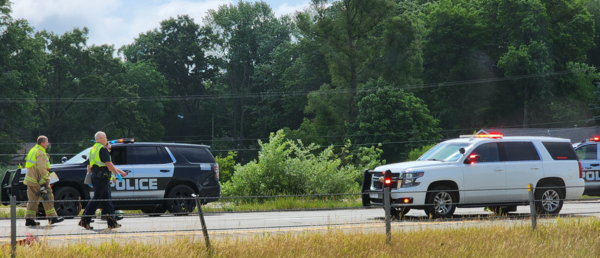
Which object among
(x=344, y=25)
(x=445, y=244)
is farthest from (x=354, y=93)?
(x=445, y=244)

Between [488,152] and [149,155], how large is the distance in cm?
789

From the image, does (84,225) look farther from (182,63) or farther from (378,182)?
(182,63)

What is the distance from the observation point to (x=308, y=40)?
2867 inches

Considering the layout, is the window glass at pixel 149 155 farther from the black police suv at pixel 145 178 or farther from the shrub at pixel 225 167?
the shrub at pixel 225 167

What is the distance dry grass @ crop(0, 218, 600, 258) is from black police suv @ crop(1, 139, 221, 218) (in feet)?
21.5

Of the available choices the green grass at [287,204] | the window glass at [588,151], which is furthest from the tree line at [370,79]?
the green grass at [287,204]

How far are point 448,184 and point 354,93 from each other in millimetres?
52828

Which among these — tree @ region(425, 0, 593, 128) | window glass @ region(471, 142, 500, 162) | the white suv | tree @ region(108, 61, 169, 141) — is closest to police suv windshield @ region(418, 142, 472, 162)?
the white suv

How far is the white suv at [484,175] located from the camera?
564 inches

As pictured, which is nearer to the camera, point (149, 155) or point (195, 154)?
point (149, 155)

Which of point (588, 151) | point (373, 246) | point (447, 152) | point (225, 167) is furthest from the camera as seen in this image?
point (225, 167)

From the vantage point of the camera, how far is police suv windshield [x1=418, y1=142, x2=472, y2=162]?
15.1 metres

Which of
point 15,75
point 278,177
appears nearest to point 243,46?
point 15,75

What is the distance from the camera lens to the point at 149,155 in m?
16.8
